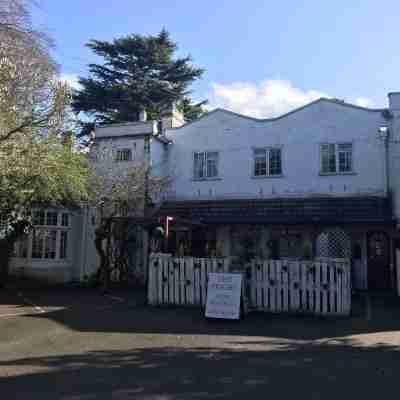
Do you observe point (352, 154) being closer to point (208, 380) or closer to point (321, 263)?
point (321, 263)

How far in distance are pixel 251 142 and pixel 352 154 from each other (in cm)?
443

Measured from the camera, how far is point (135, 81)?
123 feet

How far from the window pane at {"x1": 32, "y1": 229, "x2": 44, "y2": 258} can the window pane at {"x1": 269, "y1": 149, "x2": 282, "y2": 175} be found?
35.9 ft

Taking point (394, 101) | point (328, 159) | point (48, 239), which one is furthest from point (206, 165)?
point (394, 101)

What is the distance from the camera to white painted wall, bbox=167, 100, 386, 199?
18.2m

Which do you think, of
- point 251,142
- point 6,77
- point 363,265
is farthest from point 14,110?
point 363,265

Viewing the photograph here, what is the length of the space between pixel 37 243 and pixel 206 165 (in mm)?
8660

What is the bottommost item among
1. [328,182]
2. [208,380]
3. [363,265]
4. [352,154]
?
[208,380]

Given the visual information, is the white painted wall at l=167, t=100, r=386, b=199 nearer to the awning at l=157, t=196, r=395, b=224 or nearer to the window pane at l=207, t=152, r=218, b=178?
the window pane at l=207, t=152, r=218, b=178

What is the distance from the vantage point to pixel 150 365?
677 centimetres

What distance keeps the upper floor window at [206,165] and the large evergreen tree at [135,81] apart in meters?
16.1

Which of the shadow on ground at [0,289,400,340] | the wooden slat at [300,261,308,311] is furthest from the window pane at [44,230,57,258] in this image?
the wooden slat at [300,261,308,311]

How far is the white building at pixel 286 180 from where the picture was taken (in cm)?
1734

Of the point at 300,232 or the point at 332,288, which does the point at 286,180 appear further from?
the point at 332,288
